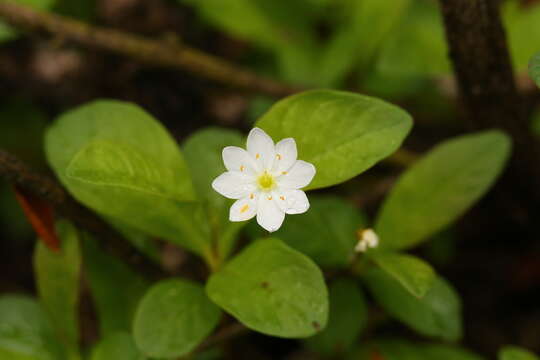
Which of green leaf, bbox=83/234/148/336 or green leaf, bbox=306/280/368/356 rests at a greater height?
green leaf, bbox=306/280/368/356

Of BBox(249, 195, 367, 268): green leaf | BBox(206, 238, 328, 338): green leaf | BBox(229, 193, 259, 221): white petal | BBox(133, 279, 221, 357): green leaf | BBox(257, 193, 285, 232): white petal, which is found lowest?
BBox(133, 279, 221, 357): green leaf

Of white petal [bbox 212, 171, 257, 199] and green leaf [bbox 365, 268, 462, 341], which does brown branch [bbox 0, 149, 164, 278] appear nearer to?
white petal [bbox 212, 171, 257, 199]

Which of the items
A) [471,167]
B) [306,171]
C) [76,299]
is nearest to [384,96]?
[471,167]

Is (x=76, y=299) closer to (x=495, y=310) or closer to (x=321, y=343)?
(x=321, y=343)

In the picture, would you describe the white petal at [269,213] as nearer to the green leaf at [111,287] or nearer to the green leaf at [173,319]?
the green leaf at [173,319]

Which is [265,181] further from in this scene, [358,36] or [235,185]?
[358,36]

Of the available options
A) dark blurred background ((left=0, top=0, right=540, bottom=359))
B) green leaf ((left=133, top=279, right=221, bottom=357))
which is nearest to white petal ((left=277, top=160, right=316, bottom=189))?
green leaf ((left=133, top=279, right=221, bottom=357))
